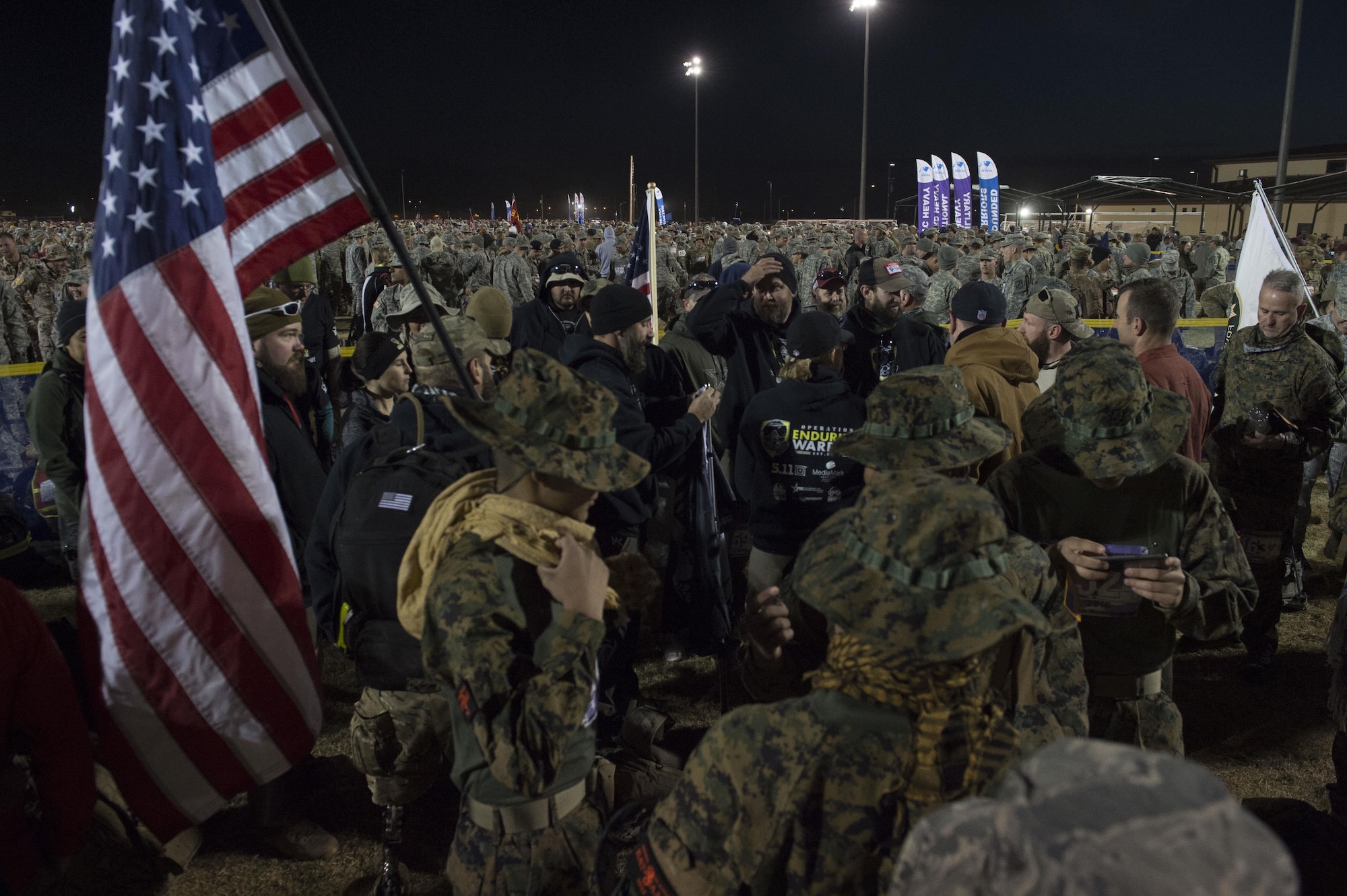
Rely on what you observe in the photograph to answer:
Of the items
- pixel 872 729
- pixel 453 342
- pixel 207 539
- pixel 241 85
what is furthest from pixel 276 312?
pixel 872 729

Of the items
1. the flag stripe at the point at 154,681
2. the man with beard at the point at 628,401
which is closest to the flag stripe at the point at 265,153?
the flag stripe at the point at 154,681

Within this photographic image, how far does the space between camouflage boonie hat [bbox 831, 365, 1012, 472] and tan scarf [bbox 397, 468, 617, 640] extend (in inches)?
50.6

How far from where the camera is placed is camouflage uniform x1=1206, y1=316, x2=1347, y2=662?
17.9 feet

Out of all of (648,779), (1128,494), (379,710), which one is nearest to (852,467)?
(1128,494)

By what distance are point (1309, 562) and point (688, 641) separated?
597cm

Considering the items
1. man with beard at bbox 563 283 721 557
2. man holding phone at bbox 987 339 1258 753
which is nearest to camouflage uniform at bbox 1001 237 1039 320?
man with beard at bbox 563 283 721 557

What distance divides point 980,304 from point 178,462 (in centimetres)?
461

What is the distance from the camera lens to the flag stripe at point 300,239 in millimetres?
2898

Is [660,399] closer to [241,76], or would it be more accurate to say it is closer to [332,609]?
[332,609]

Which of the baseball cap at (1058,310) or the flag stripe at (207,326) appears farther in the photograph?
the baseball cap at (1058,310)

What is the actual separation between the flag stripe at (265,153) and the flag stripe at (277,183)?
0.05 feet

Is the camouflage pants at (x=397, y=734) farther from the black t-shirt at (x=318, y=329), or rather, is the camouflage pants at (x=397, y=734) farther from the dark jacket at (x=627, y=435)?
the black t-shirt at (x=318, y=329)

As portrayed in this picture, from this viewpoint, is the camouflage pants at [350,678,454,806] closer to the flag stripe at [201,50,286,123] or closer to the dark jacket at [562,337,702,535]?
the dark jacket at [562,337,702,535]

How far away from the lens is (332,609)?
139 inches
